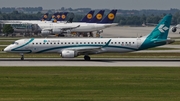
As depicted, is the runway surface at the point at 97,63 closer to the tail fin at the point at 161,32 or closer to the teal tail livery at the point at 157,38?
the teal tail livery at the point at 157,38

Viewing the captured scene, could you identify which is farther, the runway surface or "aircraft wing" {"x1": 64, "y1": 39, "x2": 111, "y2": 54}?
"aircraft wing" {"x1": 64, "y1": 39, "x2": 111, "y2": 54}

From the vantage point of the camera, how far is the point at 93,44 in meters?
60.4

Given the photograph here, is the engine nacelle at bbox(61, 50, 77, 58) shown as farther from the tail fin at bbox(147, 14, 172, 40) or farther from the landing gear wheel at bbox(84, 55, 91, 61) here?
the tail fin at bbox(147, 14, 172, 40)

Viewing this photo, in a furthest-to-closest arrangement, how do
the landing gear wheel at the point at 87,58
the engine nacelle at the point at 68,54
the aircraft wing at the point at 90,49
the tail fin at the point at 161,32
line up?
1. the tail fin at the point at 161,32
2. the landing gear wheel at the point at 87,58
3. the aircraft wing at the point at 90,49
4. the engine nacelle at the point at 68,54
